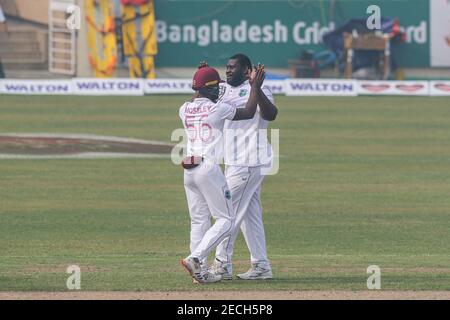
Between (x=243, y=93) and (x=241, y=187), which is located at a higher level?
(x=243, y=93)

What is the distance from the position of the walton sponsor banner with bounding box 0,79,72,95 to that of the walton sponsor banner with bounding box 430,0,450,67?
16530mm

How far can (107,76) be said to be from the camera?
155ft

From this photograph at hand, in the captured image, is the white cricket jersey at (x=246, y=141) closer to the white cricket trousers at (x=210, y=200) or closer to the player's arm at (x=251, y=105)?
the player's arm at (x=251, y=105)

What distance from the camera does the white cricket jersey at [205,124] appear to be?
1162cm

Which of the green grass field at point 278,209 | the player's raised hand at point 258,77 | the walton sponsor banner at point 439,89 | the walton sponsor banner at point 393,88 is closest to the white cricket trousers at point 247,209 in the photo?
the green grass field at point 278,209

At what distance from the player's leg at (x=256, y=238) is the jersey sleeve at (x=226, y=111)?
108cm

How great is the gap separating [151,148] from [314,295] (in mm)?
17696

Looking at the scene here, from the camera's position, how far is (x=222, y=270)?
12.4 meters

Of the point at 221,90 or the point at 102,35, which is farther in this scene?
the point at 102,35

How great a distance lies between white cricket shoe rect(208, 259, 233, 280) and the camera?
40.7 ft

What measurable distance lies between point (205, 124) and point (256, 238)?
1.53m

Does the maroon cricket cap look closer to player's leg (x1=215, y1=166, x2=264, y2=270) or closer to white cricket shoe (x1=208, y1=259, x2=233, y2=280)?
player's leg (x1=215, y1=166, x2=264, y2=270)

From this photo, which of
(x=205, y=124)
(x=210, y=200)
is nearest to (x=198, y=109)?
(x=205, y=124)

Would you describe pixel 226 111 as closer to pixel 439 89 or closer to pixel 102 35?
pixel 439 89
